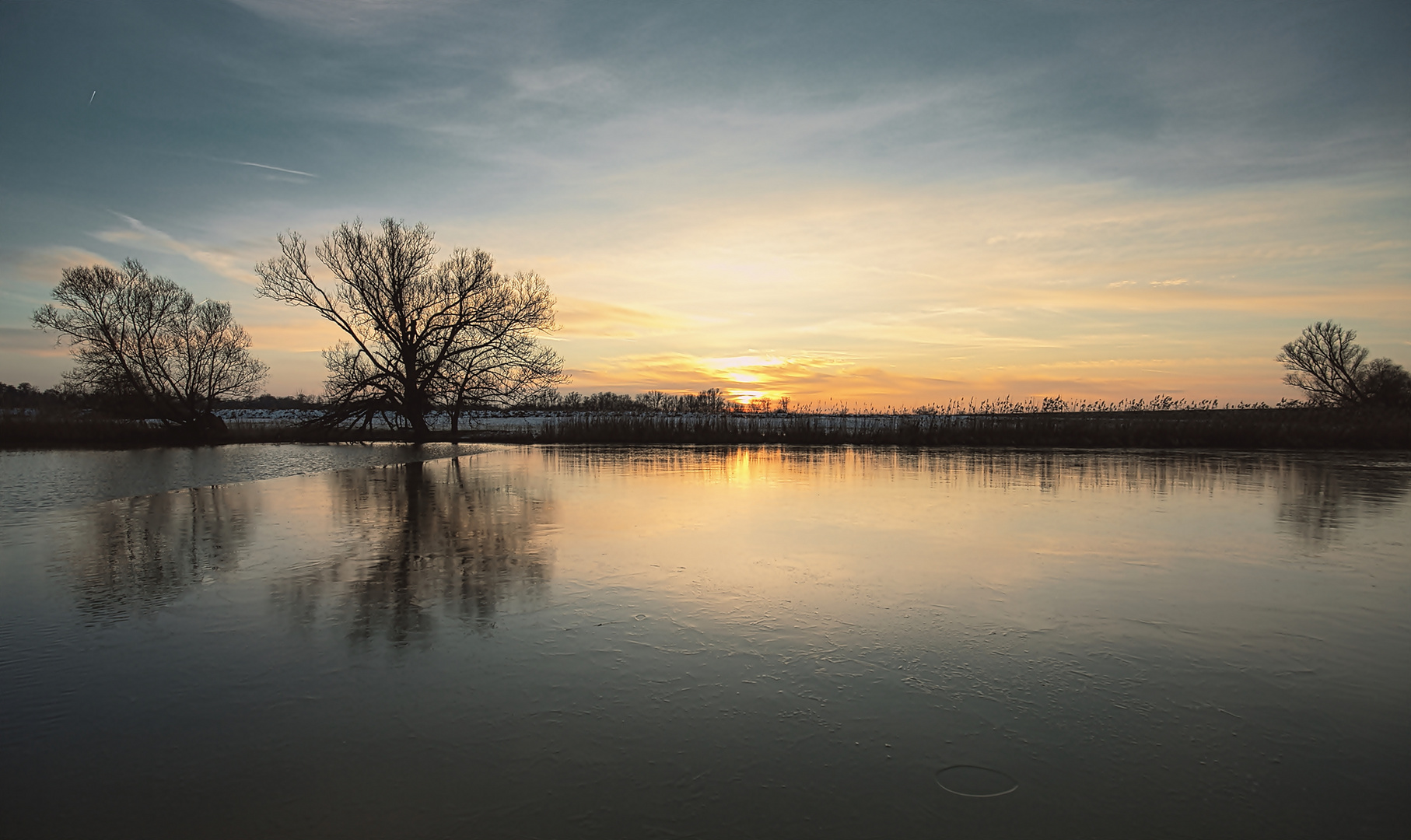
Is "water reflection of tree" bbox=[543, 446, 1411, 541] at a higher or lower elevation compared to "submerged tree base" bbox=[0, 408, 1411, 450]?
lower

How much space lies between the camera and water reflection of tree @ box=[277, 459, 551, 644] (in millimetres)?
5766

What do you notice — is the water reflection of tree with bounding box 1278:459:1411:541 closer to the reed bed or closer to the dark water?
the dark water

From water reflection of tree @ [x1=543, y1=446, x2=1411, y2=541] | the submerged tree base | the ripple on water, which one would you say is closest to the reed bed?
the submerged tree base

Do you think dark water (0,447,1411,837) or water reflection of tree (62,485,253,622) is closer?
dark water (0,447,1411,837)

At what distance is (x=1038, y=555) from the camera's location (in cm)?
795

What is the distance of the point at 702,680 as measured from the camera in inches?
173

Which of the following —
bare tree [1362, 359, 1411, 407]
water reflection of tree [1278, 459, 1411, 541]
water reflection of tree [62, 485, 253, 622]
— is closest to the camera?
water reflection of tree [62, 485, 253, 622]

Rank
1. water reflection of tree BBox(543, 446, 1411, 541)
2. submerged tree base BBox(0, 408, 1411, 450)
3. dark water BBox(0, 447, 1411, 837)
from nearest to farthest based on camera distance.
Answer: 1. dark water BBox(0, 447, 1411, 837)
2. water reflection of tree BBox(543, 446, 1411, 541)
3. submerged tree base BBox(0, 408, 1411, 450)

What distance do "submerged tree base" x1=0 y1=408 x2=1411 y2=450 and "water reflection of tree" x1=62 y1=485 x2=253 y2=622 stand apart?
19004mm

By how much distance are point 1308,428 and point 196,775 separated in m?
35.2

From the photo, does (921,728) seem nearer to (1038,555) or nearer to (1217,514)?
(1038,555)

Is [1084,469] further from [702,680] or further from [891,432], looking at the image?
[702,680]

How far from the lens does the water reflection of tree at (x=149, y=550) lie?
20.2 ft

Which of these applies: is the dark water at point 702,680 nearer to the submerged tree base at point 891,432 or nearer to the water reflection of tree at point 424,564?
the water reflection of tree at point 424,564
